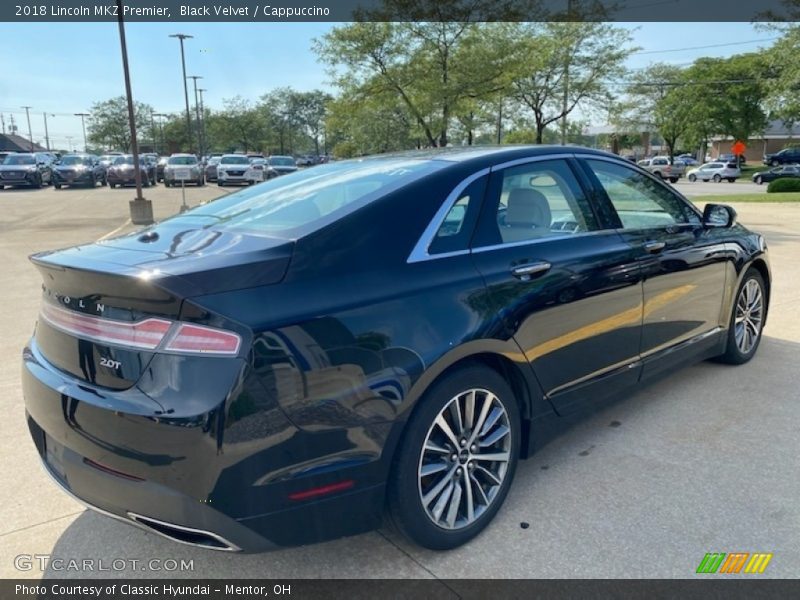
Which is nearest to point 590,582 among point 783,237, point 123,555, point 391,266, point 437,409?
point 437,409

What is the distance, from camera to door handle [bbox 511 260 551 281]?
8.97ft

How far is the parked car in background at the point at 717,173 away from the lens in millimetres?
44281

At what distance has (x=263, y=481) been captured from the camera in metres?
2.00

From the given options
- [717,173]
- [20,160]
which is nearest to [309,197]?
[20,160]

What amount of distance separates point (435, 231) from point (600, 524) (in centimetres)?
150

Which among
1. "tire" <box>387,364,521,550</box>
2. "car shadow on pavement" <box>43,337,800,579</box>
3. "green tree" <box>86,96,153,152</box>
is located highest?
"green tree" <box>86,96,153,152</box>

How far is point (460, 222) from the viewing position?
2.67m

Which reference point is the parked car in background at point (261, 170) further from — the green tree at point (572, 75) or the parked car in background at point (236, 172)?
the green tree at point (572, 75)

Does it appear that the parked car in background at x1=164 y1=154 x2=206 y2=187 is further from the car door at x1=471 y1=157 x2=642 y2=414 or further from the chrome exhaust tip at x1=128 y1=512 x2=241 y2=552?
the chrome exhaust tip at x1=128 y1=512 x2=241 y2=552

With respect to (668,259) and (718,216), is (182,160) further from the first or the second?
(668,259)

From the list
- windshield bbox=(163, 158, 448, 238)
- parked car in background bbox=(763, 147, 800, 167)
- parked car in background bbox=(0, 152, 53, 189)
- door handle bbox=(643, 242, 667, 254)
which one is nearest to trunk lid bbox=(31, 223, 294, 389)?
windshield bbox=(163, 158, 448, 238)

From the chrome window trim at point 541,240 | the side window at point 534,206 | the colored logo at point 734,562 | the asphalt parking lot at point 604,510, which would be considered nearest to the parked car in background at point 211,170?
the asphalt parking lot at point 604,510

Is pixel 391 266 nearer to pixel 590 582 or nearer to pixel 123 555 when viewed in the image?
pixel 590 582

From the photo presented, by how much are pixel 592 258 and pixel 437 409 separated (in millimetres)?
1283
